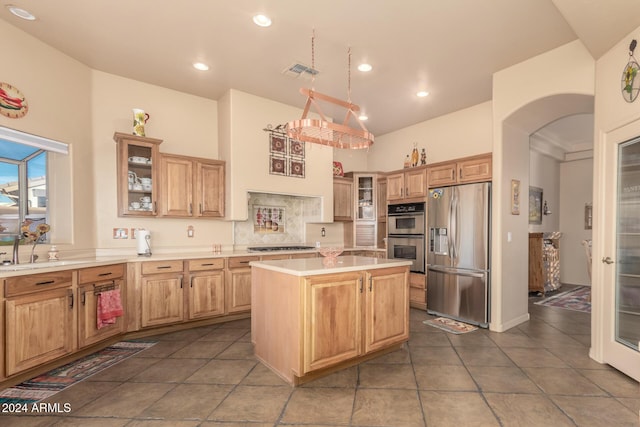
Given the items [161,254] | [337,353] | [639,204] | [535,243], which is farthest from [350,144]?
[535,243]

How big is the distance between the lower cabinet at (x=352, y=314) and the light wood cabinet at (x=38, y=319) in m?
2.18

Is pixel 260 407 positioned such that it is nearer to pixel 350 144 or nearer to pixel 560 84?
pixel 350 144

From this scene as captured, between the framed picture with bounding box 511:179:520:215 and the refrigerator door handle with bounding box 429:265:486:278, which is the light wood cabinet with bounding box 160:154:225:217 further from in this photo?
the framed picture with bounding box 511:179:520:215

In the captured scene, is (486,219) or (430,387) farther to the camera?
(486,219)

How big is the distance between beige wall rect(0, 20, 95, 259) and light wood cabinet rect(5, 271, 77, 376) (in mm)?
691

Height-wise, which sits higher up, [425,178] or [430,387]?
[425,178]

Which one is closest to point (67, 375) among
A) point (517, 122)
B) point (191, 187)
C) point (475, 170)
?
point (191, 187)

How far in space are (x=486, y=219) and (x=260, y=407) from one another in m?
3.28

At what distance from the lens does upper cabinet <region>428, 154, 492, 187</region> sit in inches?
156

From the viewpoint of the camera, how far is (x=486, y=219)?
3.88 meters

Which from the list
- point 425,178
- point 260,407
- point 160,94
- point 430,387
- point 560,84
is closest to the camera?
point 260,407

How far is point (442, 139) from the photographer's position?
5.20 m

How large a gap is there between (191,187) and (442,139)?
13.1 ft

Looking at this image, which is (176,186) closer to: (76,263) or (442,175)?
(76,263)
